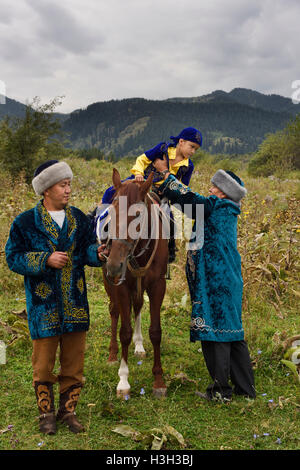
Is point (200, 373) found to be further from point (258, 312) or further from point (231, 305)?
point (258, 312)

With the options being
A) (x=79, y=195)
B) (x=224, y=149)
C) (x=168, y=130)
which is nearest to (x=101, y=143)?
(x=168, y=130)

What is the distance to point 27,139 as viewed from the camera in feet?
44.8

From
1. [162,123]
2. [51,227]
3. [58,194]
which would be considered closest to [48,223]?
[51,227]

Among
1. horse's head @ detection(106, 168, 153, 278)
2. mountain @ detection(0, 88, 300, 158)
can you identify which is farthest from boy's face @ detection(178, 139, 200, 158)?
mountain @ detection(0, 88, 300, 158)

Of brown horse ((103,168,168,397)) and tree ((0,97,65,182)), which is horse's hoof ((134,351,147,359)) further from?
tree ((0,97,65,182))

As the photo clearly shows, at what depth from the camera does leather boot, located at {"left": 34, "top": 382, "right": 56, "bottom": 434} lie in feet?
9.54

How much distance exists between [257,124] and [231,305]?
16710 cm

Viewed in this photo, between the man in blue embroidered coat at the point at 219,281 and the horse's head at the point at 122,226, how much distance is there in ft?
1.74

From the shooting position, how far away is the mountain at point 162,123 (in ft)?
446

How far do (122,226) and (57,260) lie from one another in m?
0.54

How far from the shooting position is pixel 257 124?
15762cm

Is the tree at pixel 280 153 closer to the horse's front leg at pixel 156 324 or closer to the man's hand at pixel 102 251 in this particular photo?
the horse's front leg at pixel 156 324

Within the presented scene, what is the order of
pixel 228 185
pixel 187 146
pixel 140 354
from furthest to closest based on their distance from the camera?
pixel 140 354 < pixel 187 146 < pixel 228 185

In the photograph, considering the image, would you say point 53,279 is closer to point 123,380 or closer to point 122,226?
point 122,226
